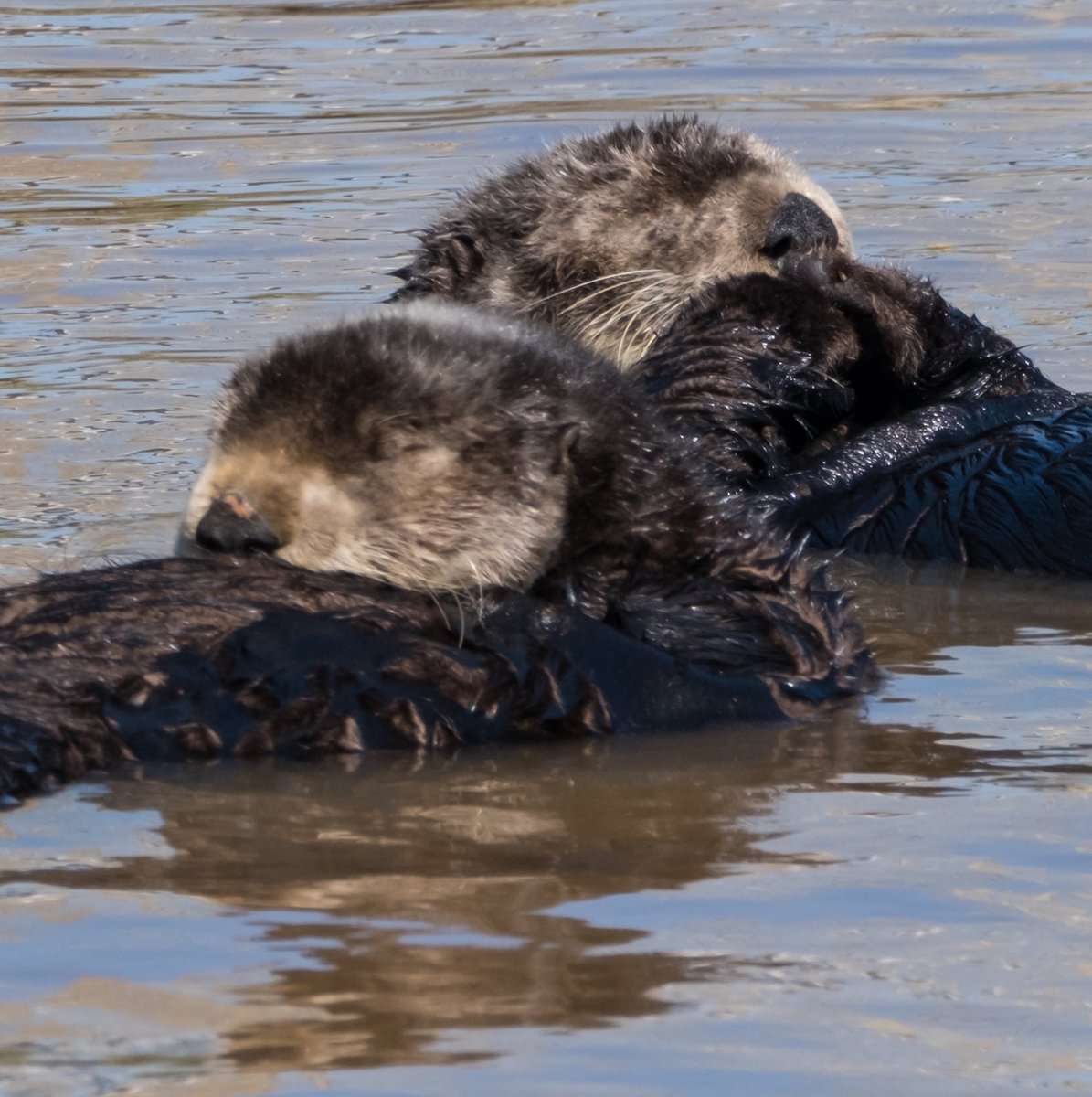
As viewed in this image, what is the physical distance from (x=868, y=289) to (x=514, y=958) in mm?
2968

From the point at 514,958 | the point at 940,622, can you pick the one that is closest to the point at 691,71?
the point at 940,622

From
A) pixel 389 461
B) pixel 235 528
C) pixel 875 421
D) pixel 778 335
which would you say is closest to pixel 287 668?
pixel 235 528

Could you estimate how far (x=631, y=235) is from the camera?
527cm

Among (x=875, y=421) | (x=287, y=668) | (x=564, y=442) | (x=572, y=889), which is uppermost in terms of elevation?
(x=875, y=421)

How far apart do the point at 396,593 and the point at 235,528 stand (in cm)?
28

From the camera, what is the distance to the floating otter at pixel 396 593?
3.33 m

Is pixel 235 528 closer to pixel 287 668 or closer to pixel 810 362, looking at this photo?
pixel 287 668

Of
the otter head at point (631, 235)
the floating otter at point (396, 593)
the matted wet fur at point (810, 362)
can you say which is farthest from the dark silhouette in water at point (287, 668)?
the otter head at point (631, 235)

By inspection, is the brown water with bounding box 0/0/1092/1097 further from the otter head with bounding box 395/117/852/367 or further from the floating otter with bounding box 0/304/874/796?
the otter head with bounding box 395/117/852/367

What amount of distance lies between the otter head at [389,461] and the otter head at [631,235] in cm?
179

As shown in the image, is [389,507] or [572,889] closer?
[572,889]

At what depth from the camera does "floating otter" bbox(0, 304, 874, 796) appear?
10.9 feet

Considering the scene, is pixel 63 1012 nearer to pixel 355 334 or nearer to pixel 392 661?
pixel 392 661

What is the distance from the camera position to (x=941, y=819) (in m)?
3.12
